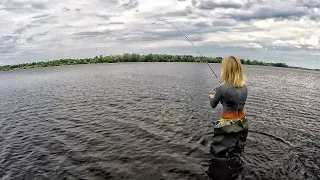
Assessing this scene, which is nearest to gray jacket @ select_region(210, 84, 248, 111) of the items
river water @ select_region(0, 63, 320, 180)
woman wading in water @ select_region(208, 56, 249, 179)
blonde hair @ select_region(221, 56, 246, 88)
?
woman wading in water @ select_region(208, 56, 249, 179)

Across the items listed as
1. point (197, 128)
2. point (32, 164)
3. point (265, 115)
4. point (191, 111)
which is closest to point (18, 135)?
point (32, 164)

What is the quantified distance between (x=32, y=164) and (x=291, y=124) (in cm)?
1828

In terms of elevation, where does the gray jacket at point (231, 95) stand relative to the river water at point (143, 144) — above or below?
above

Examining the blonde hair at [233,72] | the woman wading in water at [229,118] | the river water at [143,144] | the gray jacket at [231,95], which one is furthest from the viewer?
the river water at [143,144]

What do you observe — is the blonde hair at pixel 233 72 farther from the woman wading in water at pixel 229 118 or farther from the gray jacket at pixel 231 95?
the gray jacket at pixel 231 95

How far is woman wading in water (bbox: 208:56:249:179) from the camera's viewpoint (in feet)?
31.8

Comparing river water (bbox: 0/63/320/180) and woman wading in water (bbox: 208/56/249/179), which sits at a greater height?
woman wading in water (bbox: 208/56/249/179)

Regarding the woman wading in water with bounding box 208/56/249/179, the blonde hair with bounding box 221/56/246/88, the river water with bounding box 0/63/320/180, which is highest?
the blonde hair with bounding box 221/56/246/88

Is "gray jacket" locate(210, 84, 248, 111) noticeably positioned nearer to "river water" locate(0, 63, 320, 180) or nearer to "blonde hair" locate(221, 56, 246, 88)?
"blonde hair" locate(221, 56, 246, 88)

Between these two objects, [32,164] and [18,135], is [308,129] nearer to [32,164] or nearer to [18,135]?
[32,164]

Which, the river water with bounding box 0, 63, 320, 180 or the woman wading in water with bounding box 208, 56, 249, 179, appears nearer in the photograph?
the woman wading in water with bounding box 208, 56, 249, 179

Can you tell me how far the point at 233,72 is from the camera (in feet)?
31.4

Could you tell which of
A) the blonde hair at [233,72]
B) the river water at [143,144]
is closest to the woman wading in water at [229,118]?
the blonde hair at [233,72]

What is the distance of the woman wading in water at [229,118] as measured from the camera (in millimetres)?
9680
